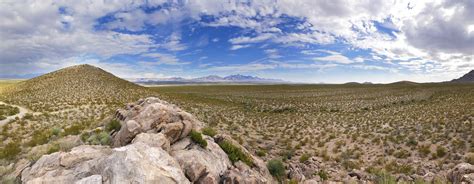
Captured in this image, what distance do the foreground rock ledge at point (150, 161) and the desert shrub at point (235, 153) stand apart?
34 cm

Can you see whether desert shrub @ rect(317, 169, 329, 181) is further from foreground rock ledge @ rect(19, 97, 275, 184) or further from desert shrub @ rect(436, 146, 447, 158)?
desert shrub @ rect(436, 146, 447, 158)

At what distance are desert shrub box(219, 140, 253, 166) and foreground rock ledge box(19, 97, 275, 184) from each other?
0.34 metres

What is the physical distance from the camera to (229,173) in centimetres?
1039

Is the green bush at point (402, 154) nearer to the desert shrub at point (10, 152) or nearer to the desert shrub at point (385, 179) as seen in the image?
the desert shrub at point (385, 179)

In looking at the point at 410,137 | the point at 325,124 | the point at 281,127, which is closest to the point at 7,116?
the point at 281,127

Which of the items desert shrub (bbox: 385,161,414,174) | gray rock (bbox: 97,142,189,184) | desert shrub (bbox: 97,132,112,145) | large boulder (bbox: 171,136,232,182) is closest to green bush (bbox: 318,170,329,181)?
desert shrub (bbox: 385,161,414,174)

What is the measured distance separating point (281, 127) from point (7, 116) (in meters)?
24.7

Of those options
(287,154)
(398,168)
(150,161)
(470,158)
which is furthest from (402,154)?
(150,161)

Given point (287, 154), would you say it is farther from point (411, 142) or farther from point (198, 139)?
point (411, 142)

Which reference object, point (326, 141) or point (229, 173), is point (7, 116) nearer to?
point (229, 173)

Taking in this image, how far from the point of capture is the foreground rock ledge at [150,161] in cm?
695

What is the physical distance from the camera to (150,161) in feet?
24.7

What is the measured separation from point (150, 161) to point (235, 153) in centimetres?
567

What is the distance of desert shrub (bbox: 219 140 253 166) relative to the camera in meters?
12.4
